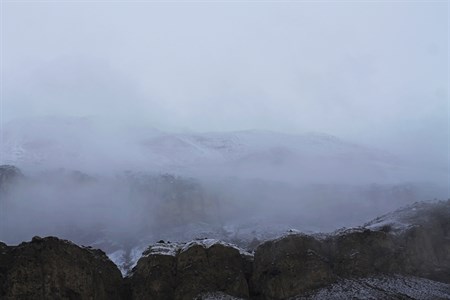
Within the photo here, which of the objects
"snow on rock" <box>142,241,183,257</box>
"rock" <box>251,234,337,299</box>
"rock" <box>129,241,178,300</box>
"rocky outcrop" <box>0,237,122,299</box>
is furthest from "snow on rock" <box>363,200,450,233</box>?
"rocky outcrop" <box>0,237,122,299</box>

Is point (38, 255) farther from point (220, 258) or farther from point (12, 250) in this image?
point (220, 258)

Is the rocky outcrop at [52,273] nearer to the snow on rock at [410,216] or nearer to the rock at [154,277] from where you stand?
the rock at [154,277]

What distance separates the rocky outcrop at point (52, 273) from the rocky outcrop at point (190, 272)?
355cm

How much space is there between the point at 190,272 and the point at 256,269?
24.3 feet

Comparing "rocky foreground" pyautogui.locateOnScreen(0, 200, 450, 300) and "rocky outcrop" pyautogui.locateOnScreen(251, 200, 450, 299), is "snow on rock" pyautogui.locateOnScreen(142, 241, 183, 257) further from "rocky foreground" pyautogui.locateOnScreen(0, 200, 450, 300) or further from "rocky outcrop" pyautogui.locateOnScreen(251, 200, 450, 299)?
"rocky outcrop" pyautogui.locateOnScreen(251, 200, 450, 299)

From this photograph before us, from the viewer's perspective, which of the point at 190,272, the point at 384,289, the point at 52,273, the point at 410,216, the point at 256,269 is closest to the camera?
the point at 52,273

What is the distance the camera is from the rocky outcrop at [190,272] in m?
53.7

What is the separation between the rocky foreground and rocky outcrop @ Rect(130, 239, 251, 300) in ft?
0.34

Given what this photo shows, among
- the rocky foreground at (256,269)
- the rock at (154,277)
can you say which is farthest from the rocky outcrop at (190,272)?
the rocky foreground at (256,269)

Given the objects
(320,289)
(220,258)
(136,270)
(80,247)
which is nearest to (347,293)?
(320,289)

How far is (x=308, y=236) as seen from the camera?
6038 cm

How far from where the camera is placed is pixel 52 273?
49219mm

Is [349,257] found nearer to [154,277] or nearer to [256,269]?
[256,269]

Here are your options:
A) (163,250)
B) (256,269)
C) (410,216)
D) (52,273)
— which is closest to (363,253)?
(256,269)
